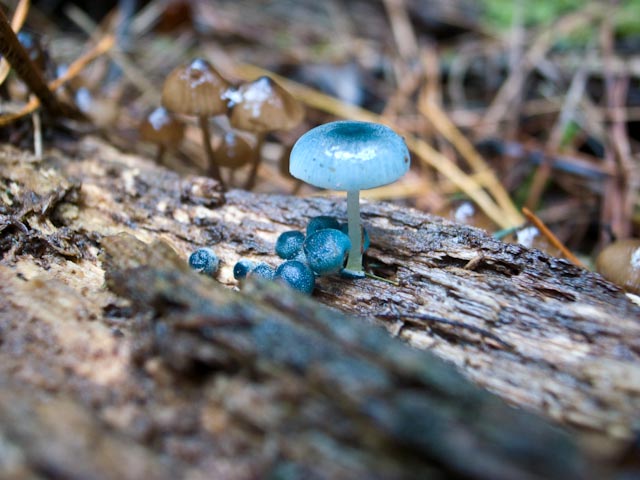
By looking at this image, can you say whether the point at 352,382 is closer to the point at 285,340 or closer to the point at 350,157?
the point at 285,340

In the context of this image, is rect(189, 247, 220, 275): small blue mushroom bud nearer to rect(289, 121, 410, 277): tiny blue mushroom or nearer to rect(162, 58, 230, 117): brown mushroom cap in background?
rect(289, 121, 410, 277): tiny blue mushroom

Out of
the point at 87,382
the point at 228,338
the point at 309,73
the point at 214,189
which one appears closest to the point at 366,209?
the point at 214,189

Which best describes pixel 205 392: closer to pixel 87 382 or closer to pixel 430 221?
pixel 87 382

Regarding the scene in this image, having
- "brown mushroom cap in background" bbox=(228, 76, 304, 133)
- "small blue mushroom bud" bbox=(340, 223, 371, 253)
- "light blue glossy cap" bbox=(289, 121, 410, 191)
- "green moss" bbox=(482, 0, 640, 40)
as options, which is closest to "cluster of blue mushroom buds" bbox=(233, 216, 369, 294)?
"small blue mushroom bud" bbox=(340, 223, 371, 253)

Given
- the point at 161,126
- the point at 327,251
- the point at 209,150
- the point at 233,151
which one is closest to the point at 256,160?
the point at 233,151

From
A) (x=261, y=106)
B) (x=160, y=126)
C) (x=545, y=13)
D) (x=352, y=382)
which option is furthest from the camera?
(x=545, y=13)
